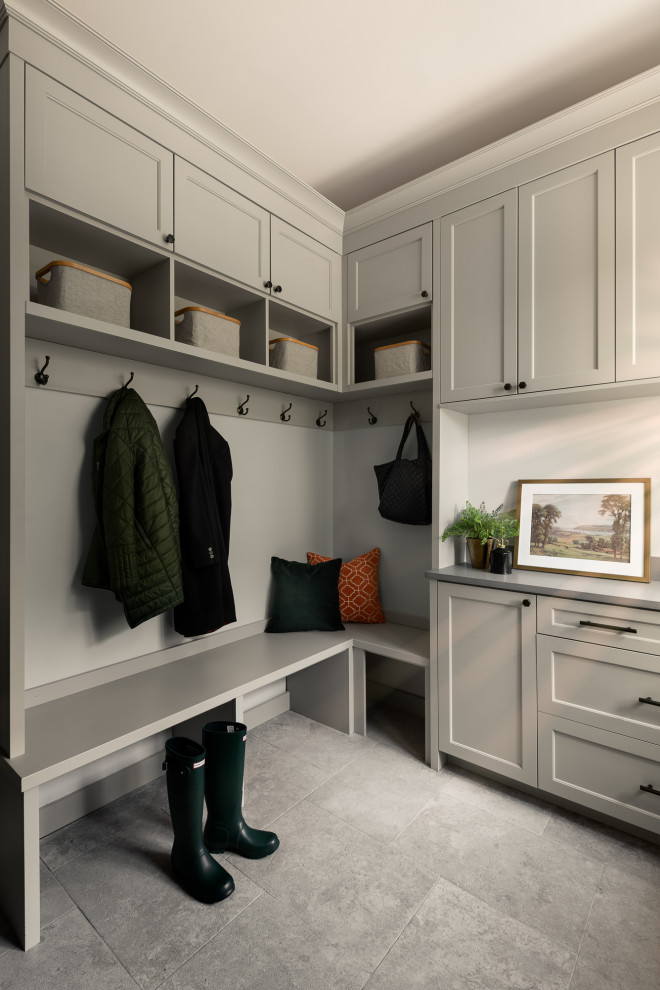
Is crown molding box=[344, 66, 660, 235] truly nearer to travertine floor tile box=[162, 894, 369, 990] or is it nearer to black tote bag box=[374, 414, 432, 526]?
black tote bag box=[374, 414, 432, 526]

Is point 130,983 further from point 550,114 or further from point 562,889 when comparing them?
point 550,114

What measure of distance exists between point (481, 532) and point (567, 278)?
3.51 ft

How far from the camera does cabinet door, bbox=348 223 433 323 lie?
236 centimetres

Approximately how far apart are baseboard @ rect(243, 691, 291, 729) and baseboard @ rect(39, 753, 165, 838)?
0.49m

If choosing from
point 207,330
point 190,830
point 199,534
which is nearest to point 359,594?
point 199,534

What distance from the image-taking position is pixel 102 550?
6.13ft

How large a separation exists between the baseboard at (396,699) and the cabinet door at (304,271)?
2.06 meters

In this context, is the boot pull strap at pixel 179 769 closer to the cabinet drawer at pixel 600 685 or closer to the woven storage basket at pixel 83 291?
the cabinet drawer at pixel 600 685

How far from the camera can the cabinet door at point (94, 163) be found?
1537 millimetres

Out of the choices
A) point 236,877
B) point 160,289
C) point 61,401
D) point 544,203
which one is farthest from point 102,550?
point 544,203

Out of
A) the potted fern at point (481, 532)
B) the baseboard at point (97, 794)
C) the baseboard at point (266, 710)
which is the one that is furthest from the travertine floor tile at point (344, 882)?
the potted fern at point (481, 532)

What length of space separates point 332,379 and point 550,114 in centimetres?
143

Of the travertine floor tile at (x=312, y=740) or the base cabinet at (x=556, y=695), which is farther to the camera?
the travertine floor tile at (x=312, y=740)

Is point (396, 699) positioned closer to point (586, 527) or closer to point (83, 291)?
point (586, 527)
